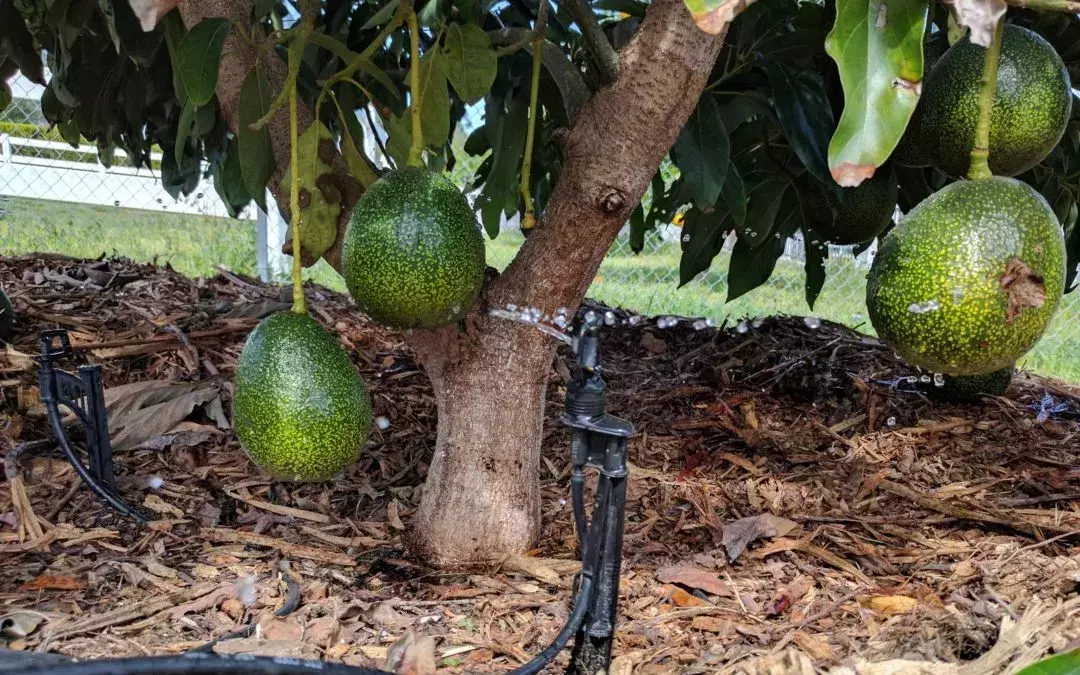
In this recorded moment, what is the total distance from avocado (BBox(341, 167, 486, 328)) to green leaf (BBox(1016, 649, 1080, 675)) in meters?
A: 0.75

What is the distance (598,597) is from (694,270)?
1.37 meters

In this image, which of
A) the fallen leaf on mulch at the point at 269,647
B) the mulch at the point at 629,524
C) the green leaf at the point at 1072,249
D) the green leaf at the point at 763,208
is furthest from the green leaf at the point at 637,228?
the fallen leaf on mulch at the point at 269,647

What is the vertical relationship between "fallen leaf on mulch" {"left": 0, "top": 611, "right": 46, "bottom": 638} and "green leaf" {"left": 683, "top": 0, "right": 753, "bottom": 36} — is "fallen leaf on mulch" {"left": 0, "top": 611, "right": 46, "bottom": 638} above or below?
below

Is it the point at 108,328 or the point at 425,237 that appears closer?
the point at 425,237

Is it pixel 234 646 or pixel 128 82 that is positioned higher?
pixel 128 82

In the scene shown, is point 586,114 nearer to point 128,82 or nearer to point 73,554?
point 73,554

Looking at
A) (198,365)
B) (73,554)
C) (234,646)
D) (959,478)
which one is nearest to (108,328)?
(198,365)

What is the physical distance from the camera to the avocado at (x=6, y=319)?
7.55ft

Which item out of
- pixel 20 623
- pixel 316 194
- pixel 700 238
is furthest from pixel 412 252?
pixel 700 238

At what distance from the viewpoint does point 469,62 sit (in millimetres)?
1322

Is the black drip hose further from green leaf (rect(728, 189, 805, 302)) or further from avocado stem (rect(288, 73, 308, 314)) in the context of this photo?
green leaf (rect(728, 189, 805, 302))

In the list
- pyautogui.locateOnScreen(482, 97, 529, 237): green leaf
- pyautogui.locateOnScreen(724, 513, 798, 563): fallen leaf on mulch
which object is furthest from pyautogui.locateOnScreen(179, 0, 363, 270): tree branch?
pyautogui.locateOnScreen(724, 513, 798, 563): fallen leaf on mulch

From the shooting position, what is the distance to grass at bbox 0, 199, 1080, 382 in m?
4.32

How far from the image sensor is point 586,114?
1346 millimetres
